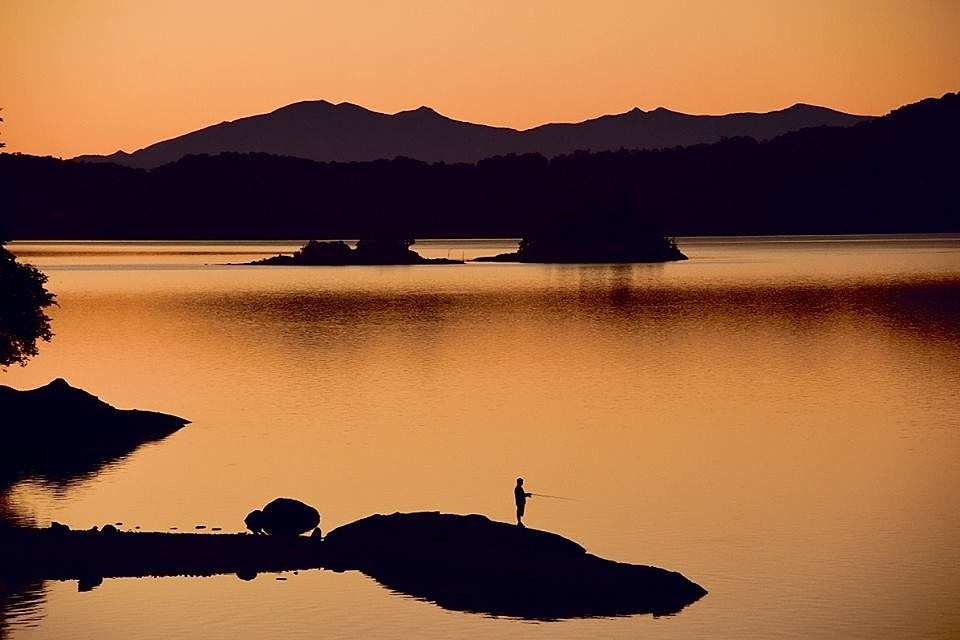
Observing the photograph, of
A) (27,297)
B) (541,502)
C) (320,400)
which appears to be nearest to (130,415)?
(27,297)

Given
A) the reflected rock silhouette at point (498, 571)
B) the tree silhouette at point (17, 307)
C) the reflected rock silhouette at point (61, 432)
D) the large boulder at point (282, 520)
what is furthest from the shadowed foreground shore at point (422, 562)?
the tree silhouette at point (17, 307)

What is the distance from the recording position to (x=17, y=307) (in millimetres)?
64938

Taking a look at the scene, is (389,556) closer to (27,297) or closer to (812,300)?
(27,297)

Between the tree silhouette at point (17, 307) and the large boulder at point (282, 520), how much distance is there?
24849 millimetres

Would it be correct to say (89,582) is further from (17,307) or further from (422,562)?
(17,307)

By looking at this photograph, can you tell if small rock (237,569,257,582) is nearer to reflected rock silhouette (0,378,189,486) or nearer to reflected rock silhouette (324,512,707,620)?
reflected rock silhouette (324,512,707,620)

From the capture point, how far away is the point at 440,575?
130ft

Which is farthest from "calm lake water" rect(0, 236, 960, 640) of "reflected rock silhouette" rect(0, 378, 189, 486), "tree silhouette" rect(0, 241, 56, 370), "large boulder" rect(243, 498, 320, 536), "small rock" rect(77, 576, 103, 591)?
"tree silhouette" rect(0, 241, 56, 370)

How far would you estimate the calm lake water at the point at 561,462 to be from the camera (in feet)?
125

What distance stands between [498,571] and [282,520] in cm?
775

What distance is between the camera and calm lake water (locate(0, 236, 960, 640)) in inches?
1506

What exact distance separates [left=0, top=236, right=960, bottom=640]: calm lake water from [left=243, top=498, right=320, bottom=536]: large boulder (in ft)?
9.75

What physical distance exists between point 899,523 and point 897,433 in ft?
76.6

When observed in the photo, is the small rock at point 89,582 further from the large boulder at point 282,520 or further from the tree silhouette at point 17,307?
the tree silhouette at point 17,307
